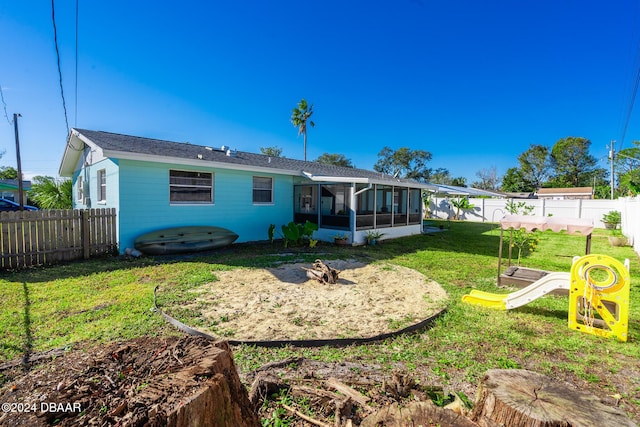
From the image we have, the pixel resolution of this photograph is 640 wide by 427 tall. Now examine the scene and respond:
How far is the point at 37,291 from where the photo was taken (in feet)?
17.6

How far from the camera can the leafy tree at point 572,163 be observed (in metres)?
41.6

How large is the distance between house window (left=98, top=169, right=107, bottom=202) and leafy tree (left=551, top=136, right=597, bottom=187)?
174 feet

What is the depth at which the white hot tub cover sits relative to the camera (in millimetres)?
5078

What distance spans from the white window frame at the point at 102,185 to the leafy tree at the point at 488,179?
60.7 m

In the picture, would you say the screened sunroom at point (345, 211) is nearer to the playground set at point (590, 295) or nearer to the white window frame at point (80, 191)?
the playground set at point (590, 295)

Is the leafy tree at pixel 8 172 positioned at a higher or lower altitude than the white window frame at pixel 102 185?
higher

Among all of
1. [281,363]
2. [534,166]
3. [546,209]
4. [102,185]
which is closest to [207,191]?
[102,185]

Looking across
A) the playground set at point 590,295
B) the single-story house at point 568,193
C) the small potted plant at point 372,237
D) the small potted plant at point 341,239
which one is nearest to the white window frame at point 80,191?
the small potted plant at point 341,239

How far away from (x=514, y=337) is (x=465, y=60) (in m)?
16.9

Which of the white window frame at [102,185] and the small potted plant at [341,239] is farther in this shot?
the small potted plant at [341,239]

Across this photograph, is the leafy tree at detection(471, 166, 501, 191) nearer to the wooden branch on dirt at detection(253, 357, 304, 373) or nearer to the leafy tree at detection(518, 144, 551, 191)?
the leafy tree at detection(518, 144, 551, 191)

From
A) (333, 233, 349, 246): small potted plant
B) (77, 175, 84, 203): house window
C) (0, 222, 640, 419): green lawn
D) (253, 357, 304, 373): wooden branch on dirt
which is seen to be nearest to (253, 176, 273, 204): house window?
(333, 233, 349, 246): small potted plant

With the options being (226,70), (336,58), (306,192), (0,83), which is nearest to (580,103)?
(336,58)

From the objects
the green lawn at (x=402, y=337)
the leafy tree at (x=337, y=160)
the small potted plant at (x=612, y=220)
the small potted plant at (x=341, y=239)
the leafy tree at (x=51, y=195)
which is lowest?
the green lawn at (x=402, y=337)
